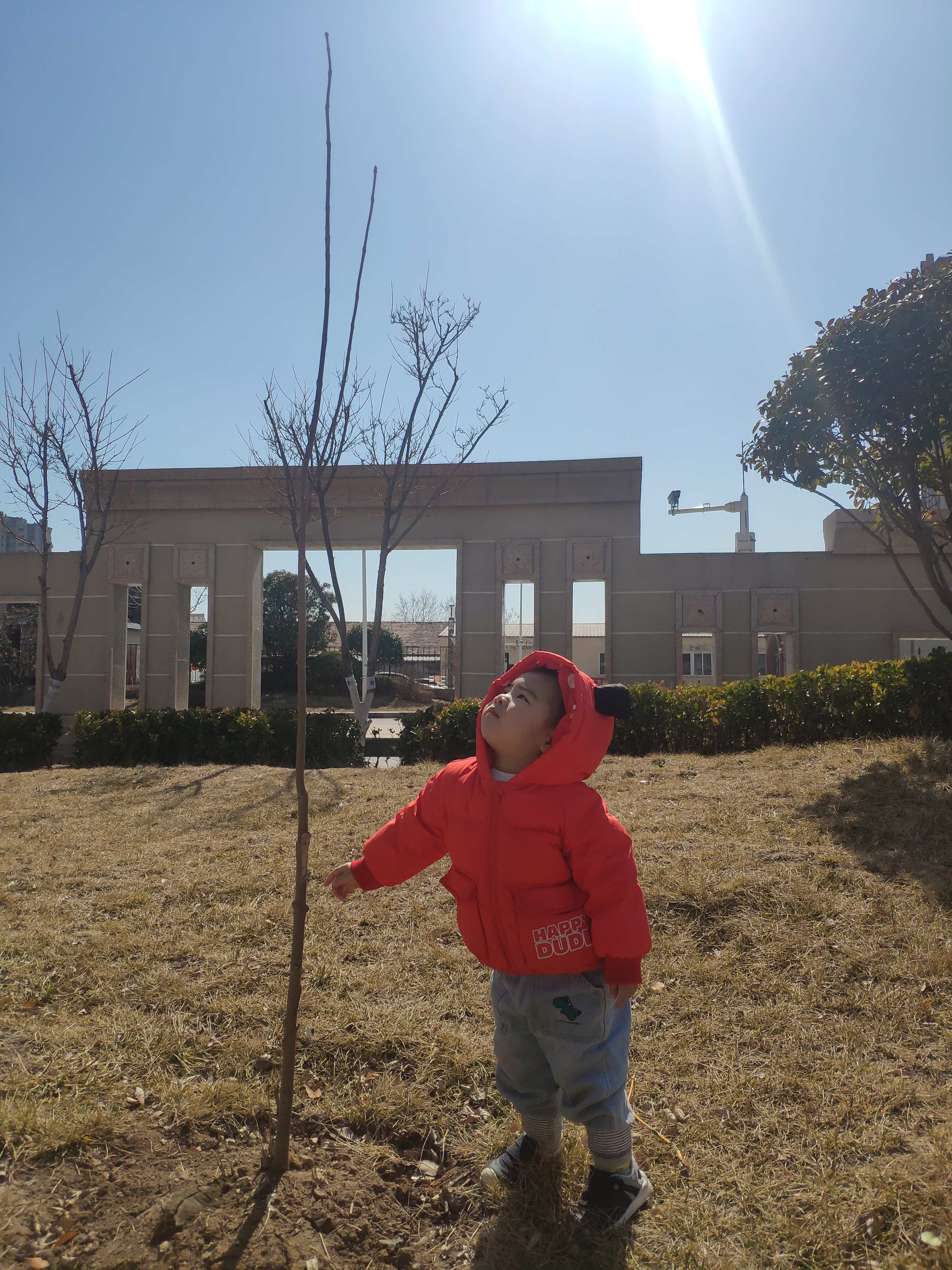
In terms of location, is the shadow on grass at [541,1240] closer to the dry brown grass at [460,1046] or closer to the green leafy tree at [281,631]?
the dry brown grass at [460,1046]

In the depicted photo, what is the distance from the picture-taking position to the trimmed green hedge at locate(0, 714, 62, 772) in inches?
362

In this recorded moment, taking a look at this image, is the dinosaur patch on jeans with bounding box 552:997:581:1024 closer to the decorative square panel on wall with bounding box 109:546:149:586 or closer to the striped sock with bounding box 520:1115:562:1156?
the striped sock with bounding box 520:1115:562:1156

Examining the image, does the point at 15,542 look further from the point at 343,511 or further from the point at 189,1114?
the point at 189,1114

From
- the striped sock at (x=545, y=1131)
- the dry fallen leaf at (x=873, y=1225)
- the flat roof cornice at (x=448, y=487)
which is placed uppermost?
the flat roof cornice at (x=448, y=487)

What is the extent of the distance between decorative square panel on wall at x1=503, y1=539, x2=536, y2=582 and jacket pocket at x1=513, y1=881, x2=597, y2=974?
1149cm

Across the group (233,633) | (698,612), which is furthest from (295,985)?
(233,633)

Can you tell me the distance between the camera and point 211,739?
29.8 ft

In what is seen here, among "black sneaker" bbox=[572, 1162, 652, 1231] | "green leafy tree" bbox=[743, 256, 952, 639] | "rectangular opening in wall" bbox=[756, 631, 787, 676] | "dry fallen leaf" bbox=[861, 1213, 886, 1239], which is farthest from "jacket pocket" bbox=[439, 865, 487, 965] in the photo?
"rectangular opening in wall" bbox=[756, 631, 787, 676]

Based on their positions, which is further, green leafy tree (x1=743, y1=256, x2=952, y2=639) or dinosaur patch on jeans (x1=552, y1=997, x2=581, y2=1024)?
green leafy tree (x1=743, y1=256, x2=952, y2=639)

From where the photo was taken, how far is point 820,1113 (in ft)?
7.55

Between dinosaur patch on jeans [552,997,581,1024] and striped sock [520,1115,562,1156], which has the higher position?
dinosaur patch on jeans [552,997,581,1024]

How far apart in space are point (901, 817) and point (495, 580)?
29.6 ft

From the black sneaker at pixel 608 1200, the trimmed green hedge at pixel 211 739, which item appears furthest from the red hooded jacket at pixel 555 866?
the trimmed green hedge at pixel 211 739

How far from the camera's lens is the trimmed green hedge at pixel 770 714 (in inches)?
283
